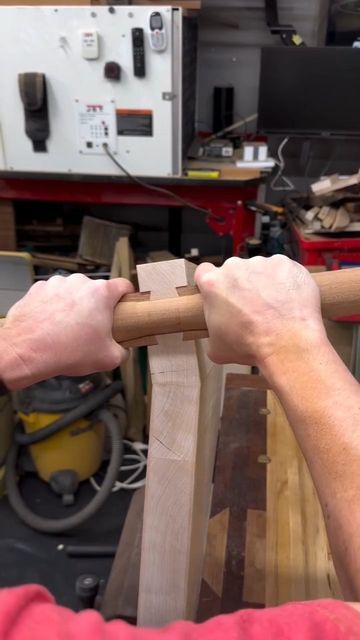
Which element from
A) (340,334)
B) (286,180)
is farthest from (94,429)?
(286,180)

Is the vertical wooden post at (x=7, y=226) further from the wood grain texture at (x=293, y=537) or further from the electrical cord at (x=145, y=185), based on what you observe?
the wood grain texture at (x=293, y=537)

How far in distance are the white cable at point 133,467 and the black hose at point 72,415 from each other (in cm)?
29

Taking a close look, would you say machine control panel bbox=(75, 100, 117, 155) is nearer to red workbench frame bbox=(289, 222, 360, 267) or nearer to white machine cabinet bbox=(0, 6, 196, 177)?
white machine cabinet bbox=(0, 6, 196, 177)

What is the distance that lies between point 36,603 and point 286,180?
241 centimetres

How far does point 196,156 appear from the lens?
196 centimetres

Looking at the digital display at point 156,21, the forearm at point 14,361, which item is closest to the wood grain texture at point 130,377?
the digital display at point 156,21

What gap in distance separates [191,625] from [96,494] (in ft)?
5.17

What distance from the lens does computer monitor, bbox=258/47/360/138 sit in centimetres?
199

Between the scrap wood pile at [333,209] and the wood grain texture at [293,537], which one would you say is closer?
the wood grain texture at [293,537]

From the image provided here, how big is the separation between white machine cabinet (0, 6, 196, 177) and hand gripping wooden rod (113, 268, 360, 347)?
1.29 metres

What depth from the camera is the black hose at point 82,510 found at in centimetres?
174

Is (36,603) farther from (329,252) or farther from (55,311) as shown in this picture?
(329,252)

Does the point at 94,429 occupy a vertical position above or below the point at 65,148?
below

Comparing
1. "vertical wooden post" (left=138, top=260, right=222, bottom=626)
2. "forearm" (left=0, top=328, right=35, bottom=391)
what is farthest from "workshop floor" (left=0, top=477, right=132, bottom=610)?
"forearm" (left=0, top=328, right=35, bottom=391)
